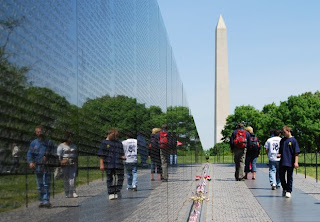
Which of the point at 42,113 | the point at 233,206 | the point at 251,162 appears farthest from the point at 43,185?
the point at 251,162

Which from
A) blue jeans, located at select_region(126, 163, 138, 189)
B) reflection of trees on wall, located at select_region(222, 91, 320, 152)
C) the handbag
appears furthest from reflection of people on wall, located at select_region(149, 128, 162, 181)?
reflection of trees on wall, located at select_region(222, 91, 320, 152)

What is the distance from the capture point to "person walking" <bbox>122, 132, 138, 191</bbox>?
2.64 metres

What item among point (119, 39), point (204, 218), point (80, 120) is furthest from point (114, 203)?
point (204, 218)

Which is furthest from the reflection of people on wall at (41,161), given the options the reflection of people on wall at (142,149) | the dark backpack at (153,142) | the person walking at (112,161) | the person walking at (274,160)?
the person walking at (274,160)

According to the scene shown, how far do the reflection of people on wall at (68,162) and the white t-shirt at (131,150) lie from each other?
2.83ft

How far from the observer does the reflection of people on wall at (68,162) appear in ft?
4.97

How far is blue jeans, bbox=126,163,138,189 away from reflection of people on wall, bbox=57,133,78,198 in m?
1.00

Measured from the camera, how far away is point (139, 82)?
3318mm

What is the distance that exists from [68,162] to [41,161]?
9.8 inches

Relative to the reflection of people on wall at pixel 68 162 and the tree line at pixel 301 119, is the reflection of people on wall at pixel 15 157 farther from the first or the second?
the tree line at pixel 301 119

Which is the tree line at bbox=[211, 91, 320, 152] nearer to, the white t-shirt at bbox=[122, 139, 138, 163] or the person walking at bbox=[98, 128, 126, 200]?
the white t-shirt at bbox=[122, 139, 138, 163]

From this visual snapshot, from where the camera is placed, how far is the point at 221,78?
62.7m

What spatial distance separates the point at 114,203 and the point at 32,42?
3.58ft

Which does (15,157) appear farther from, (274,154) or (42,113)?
(274,154)
